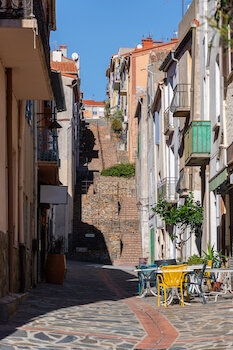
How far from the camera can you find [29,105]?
18875 mm

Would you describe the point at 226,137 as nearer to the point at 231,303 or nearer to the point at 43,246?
the point at 231,303

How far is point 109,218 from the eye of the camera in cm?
4559

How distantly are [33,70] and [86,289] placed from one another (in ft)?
27.4

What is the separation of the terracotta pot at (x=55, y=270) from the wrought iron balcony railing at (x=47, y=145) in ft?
10.5

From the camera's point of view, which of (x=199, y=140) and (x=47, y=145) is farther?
(x=47, y=145)

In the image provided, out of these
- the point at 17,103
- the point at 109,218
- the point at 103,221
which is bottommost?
the point at 103,221

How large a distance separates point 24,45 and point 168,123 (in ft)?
62.8

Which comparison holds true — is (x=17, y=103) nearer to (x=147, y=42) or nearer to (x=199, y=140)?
(x=199, y=140)

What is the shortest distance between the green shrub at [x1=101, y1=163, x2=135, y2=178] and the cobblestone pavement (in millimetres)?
34633

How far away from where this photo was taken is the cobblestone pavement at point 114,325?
905cm

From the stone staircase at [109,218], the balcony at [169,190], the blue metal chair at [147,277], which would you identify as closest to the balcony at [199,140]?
the blue metal chair at [147,277]

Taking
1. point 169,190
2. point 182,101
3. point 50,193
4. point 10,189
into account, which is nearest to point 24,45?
point 10,189

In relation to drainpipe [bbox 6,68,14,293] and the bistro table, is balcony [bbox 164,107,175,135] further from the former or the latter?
drainpipe [bbox 6,68,14,293]

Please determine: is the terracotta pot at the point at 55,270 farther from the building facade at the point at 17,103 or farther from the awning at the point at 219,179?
the awning at the point at 219,179
